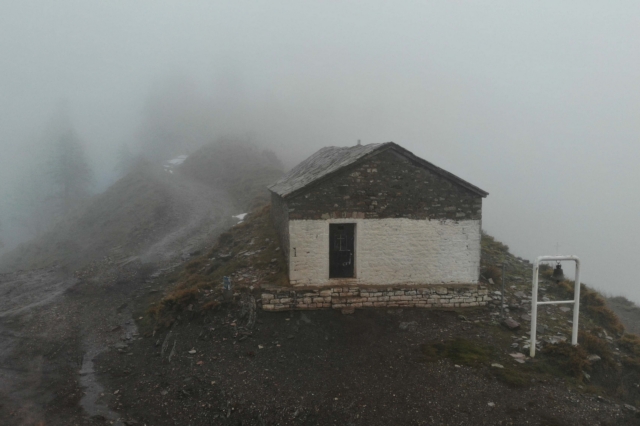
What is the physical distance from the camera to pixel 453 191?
477 inches

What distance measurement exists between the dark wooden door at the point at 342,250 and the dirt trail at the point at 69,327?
697 cm

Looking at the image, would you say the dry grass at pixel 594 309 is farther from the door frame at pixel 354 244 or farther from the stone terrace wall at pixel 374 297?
the door frame at pixel 354 244

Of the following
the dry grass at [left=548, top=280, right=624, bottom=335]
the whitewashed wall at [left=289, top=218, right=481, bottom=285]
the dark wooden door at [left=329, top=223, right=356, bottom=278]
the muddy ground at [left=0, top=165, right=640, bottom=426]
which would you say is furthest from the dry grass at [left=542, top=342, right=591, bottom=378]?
the dark wooden door at [left=329, top=223, right=356, bottom=278]

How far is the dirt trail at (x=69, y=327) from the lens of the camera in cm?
841

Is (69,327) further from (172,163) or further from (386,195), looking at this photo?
(172,163)

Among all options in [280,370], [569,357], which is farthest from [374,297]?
[569,357]

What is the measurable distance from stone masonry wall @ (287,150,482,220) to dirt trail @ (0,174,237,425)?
7.15 metres

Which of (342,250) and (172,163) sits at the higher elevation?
(172,163)

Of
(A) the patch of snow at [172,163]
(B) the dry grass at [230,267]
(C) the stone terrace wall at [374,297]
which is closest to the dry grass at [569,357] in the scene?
(C) the stone terrace wall at [374,297]

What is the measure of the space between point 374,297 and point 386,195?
3.36 metres

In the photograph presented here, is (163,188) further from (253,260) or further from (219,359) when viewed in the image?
(219,359)

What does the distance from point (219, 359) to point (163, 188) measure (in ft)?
110

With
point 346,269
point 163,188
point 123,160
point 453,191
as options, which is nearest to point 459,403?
point 346,269

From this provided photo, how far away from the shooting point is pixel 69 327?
12.9 meters
